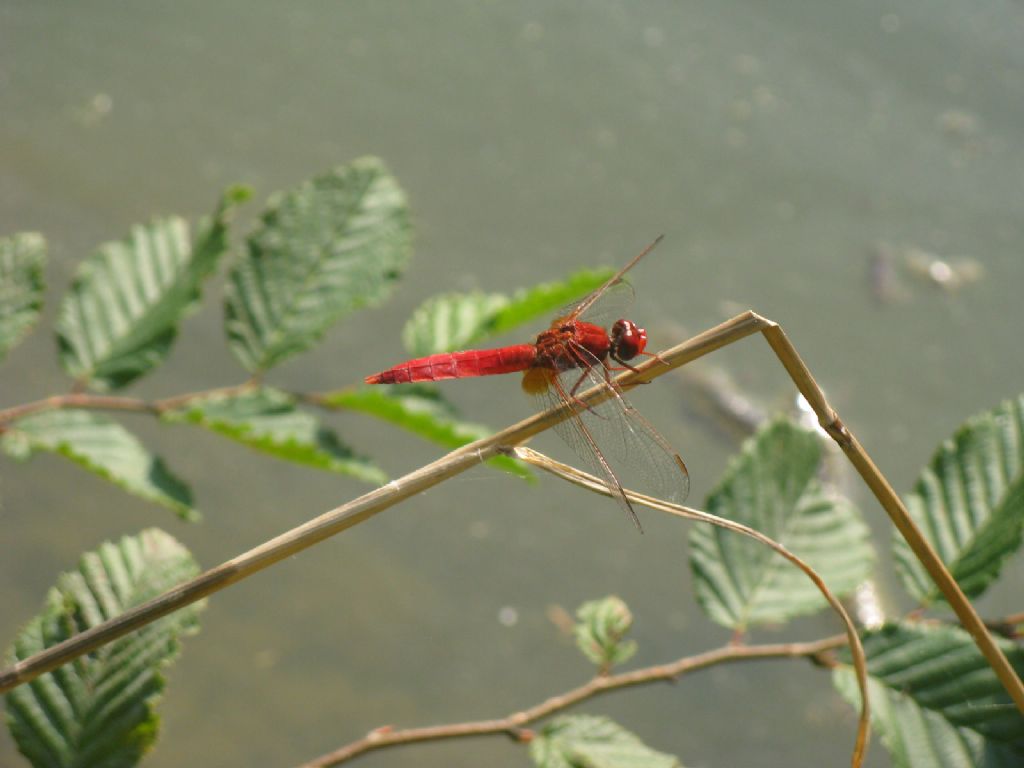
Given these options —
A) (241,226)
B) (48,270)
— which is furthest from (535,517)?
(48,270)

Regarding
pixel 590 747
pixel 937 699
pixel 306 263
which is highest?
pixel 306 263

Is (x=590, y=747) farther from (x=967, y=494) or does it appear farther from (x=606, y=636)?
(x=967, y=494)

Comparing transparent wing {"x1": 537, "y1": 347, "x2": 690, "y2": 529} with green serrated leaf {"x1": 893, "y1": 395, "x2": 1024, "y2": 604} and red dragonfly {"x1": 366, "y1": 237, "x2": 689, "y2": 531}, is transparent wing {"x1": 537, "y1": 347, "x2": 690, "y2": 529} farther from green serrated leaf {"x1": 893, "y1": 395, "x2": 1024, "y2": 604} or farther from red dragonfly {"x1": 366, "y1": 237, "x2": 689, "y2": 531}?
green serrated leaf {"x1": 893, "y1": 395, "x2": 1024, "y2": 604}

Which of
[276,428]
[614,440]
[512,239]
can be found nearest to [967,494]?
[614,440]

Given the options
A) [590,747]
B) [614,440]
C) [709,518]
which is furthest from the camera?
[614,440]

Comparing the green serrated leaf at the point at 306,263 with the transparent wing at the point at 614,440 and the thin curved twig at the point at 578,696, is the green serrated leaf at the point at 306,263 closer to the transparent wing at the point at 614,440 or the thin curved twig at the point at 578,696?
the transparent wing at the point at 614,440

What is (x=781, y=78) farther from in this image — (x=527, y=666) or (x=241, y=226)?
(x=527, y=666)

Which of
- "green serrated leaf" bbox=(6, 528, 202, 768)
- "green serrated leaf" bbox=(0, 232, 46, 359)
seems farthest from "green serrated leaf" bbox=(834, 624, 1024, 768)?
"green serrated leaf" bbox=(0, 232, 46, 359)
